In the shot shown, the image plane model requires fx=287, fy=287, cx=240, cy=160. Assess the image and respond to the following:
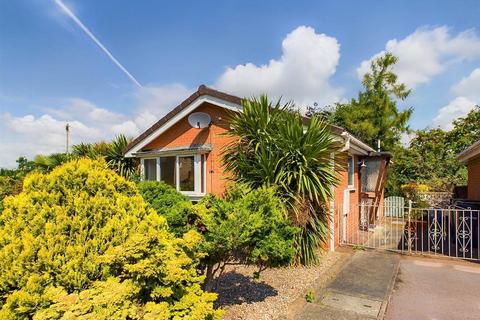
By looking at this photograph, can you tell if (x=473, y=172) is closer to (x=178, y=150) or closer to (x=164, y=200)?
(x=178, y=150)

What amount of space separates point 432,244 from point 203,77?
11.6 meters

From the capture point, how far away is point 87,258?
10.2 ft

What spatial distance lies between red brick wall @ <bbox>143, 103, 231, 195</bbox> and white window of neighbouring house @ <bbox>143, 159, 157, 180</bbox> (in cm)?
160

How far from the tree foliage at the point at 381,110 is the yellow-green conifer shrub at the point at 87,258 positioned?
26.9 meters

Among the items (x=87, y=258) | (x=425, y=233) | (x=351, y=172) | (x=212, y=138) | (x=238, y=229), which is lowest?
(x=425, y=233)

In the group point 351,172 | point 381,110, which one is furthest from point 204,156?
point 381,110

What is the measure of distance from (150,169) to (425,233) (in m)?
12.8

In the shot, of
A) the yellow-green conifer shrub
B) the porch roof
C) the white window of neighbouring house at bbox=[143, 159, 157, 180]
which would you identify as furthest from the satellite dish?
the yellow-green conifer shrub

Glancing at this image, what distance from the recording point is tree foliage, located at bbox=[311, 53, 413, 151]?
88.8ft

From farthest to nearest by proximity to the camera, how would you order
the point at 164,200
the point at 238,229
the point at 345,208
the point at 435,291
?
the point at 345,208
the point at 164,200
the point at 435,291
the point at 238,229

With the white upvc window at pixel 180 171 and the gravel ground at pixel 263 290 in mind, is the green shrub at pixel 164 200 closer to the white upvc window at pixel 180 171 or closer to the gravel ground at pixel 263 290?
the gravel ground at pixel 263 290

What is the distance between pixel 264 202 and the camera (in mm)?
4941

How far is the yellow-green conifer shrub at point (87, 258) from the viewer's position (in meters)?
2.64

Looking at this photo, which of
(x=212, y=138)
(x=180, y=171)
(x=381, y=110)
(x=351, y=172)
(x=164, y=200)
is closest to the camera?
(x=164, y=200)
